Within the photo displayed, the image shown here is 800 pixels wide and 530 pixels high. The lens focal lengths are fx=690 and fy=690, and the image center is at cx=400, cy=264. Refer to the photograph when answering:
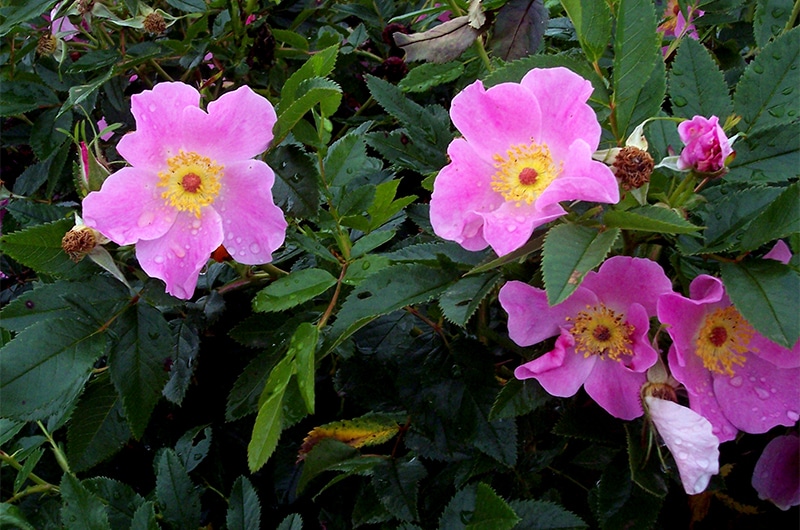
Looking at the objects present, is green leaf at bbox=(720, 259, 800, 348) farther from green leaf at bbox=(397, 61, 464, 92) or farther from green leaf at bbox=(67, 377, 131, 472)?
green leaf at bbox=(67, 377, 131, 472)

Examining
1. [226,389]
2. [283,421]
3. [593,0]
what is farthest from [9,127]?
[593,0]

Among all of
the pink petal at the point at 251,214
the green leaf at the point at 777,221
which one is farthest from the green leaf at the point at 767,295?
the pink petal at the point at 251,214

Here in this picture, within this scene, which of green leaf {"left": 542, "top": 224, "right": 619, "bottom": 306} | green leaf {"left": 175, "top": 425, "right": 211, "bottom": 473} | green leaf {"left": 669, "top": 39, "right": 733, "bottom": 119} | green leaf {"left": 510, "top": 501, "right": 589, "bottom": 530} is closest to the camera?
green leaf {"left": 542, "top": 224, "right": 619, "bottom": 306}

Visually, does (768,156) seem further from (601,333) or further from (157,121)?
(157,121)

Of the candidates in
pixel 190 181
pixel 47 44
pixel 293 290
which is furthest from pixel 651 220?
pixel 47 44

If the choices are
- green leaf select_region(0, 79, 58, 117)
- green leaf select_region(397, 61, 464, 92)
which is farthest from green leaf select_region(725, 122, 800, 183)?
green leaf select_region(0, 79, 58, 117)

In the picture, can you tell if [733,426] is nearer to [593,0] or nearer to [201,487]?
[593,0]

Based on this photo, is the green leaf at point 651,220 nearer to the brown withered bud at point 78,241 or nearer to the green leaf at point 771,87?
the green leaf at point 771,87
